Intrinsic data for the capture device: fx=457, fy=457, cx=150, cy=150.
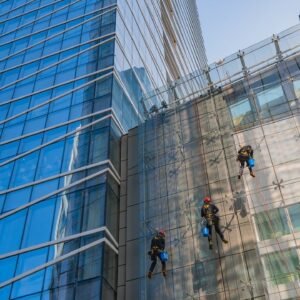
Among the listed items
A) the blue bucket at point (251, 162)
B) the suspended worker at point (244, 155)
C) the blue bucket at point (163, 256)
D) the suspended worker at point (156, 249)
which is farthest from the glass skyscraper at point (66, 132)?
the blue bucket at point (251, 162)

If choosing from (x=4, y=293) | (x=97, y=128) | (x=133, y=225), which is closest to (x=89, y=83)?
(x=97, y=128)

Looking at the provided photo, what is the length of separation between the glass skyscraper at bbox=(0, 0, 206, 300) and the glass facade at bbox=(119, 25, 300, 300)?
143 cm

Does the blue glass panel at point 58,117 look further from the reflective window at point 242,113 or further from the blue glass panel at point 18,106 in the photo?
the reflective window at point 242,113

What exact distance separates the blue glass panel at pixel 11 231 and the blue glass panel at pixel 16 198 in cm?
60

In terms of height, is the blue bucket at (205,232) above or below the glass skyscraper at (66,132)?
below

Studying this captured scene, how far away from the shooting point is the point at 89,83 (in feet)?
82.8

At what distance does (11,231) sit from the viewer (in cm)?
2066

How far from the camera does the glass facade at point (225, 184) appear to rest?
53.1 feet

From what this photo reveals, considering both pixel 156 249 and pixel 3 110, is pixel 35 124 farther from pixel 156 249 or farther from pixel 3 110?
pixel 156 249

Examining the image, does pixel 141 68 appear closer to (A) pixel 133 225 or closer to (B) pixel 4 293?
(A) pixel 133 225

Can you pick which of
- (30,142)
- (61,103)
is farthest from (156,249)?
(61,103)

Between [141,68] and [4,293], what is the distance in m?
17.6

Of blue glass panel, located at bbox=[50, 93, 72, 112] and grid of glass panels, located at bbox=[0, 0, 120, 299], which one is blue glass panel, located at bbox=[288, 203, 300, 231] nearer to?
grid of glass panels, located at bbox=[0, 0, 120, 299]

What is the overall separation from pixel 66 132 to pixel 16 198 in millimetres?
4175
